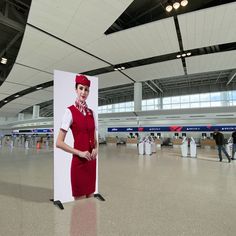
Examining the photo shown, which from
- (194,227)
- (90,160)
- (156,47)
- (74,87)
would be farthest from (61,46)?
(194,227)

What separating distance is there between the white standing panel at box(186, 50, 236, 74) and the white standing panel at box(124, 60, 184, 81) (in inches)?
24.6

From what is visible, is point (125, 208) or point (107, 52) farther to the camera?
point (107, 52)

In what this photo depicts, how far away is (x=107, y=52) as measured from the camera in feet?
27.1

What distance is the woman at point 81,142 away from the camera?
3416 mm

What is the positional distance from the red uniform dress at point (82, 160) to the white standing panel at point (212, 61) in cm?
771

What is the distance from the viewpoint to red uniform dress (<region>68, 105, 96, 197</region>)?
346 cm

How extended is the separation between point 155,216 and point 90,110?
2.27m

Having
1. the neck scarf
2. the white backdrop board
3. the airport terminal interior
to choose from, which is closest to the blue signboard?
the airport terminal interior

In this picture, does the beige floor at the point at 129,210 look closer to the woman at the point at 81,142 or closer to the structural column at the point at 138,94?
the woman at the point at 81,142

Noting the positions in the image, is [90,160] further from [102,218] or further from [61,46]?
→ [61,46]

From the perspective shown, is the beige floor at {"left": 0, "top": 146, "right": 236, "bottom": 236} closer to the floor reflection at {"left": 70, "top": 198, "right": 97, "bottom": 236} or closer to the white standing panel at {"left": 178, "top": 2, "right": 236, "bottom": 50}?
the floor reflection at {"left": 70, "top": 198, "right": 97, "bottom": 236}

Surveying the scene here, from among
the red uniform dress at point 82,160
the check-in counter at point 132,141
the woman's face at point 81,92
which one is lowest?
the check-in counter at point 132,141

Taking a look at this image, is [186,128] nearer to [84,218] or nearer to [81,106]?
[81,106]

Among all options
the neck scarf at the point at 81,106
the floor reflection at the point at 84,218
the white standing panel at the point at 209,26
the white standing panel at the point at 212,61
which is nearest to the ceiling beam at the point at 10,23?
the neck scarf at the point at 81,106
